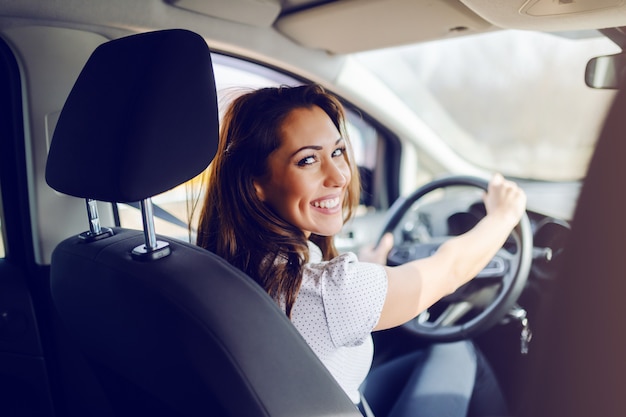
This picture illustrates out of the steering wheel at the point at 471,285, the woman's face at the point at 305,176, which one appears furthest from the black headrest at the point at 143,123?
the steering wheel at the point at 471,285

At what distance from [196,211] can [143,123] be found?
72 centimetres

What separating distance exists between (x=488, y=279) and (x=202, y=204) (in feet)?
3.41

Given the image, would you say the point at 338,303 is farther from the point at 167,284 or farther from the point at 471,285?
the point at 471,285

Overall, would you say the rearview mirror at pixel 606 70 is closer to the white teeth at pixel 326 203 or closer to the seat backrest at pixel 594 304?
the white teeth at pixel 326 203

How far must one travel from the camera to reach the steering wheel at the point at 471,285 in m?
1.80

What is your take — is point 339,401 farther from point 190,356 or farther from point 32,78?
point 32,78

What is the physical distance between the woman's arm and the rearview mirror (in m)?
0.37

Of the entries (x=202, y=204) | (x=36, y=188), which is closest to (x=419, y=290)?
(x=202, y=204)

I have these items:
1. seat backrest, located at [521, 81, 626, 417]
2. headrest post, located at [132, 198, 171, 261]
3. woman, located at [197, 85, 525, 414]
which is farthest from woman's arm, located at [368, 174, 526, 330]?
seat backrest, located at [521, 81, 626, 417]

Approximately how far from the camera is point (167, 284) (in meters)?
1.00

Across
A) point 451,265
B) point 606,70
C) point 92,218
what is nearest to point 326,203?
point 451,265

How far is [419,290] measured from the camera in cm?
128

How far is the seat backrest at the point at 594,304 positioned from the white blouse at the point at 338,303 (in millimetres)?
543

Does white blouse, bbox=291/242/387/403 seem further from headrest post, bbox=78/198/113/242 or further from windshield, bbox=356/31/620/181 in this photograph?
windshield, bbox=356/31/620/181
